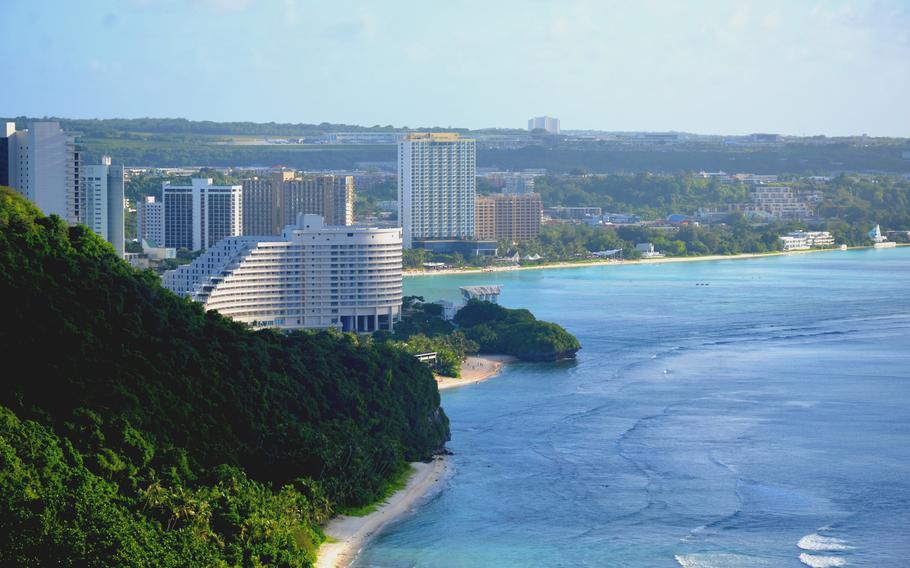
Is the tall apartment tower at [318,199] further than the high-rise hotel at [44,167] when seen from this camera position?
Yes

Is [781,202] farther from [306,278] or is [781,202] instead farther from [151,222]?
[306,278]

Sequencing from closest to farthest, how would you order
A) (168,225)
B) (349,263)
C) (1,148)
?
(349,263)
(1,148)
(168,225)

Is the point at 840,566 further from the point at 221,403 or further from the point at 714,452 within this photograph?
the point at 221,403

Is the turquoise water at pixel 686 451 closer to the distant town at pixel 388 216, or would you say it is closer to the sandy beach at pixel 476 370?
the sandy beach at pixel 476 370

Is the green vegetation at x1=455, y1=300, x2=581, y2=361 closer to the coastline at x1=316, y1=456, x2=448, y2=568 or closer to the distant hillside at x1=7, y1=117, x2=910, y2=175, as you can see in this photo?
the coastline at x1=316, y1=456, x2=448, y2=568

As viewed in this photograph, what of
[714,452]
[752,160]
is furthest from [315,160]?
[714,452]

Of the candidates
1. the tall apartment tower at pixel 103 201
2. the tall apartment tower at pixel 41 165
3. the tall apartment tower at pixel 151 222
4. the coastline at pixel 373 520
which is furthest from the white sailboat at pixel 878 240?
the coastline at pixel 373 520
